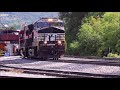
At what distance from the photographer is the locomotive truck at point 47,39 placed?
34.7 ft

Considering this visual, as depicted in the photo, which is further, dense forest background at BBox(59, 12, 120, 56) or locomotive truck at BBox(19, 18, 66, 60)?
dense forest background at BBox(59, 12, 120, 56)

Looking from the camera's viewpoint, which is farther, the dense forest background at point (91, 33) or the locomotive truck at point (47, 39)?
the dense forest background at point (91, 33)

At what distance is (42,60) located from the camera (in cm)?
1078

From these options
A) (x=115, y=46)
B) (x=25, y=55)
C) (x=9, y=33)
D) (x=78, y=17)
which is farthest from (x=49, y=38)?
(x=115, y=46)

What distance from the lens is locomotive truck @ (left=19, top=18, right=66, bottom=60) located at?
10565mm

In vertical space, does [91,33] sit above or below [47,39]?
above

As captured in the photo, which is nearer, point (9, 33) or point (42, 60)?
point (9, 33)

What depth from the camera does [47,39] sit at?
10.8 metres

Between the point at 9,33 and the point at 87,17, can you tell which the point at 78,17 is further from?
the point at 9,33

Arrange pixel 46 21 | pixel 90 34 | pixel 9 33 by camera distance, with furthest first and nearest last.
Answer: pixel 90 34
pixel 46 21
pixel 9 33

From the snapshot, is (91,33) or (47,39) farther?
(91,33)
